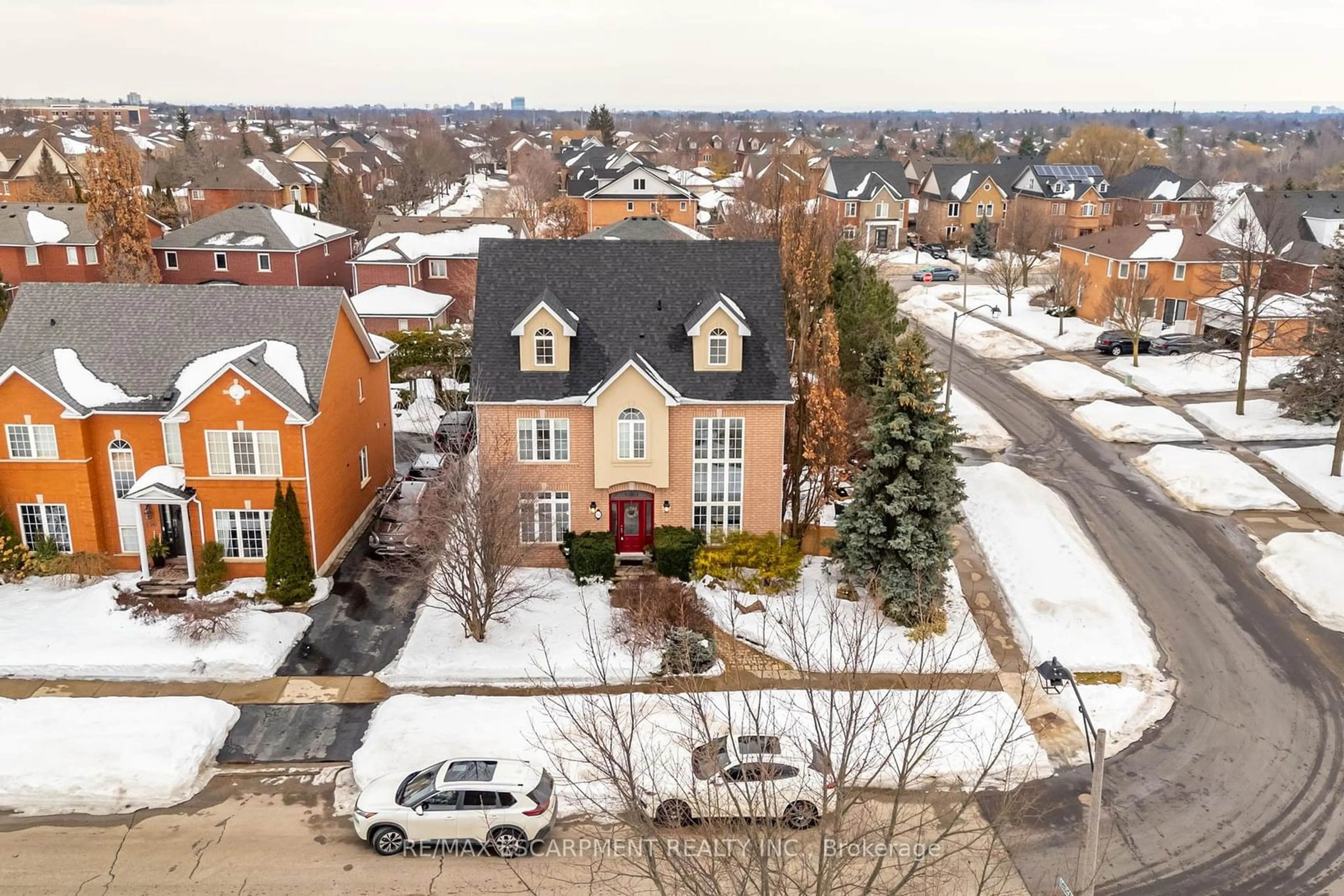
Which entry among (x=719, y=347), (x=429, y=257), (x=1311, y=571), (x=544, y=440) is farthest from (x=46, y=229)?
(x=1311, y=571)

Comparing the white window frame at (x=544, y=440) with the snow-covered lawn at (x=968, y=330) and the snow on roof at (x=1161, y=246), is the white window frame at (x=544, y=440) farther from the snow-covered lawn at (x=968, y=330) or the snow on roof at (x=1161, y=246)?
the snow on roof at (x=1161, y=246)

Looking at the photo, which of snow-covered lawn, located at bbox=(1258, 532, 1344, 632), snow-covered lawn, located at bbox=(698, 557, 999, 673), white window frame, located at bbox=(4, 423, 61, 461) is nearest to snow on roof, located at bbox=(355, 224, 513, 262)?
white window frame, located at bbox=(4, 423, 61, 461)

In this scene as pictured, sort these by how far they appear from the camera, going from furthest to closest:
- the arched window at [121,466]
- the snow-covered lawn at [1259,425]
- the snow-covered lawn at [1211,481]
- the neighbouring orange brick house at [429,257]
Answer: the neighbouring orange brick house at [429,257], the snow-covered lawn at [1259,425], the snow-covered lawn at [1211,481], the arched window at [121,466]

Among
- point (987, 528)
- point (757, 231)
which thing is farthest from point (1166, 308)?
point (987, 528)

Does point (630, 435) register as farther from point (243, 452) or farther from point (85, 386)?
point (85, 386)

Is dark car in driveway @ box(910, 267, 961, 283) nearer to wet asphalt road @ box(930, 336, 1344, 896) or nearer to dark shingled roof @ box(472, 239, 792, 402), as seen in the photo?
wet asphalt road @ box(930, 336, 1344, 896)

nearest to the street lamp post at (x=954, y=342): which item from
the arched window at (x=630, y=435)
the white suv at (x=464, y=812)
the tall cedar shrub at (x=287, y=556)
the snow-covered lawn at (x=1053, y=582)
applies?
the snow-covered lawn at (x=1053, y=582)
